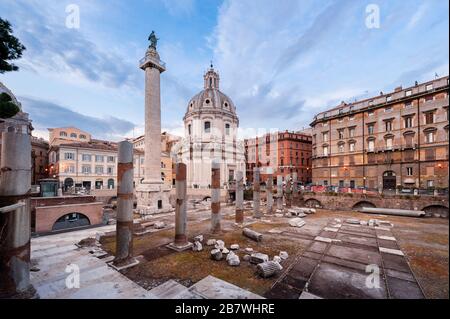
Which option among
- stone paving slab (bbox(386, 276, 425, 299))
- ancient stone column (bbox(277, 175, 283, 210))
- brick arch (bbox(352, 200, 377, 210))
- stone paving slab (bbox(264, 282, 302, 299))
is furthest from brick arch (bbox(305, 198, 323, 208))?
stone paving slab (bbox(264, 282, 302, 299))

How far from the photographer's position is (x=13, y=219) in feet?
20.0

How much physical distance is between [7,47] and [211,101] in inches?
1443

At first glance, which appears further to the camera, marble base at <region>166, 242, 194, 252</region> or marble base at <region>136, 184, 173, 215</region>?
marble base at <region>136, 184, 173, 215</region>

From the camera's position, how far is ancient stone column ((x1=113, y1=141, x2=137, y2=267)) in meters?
8.68

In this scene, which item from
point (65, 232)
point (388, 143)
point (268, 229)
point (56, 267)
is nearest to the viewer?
point (56, 267)

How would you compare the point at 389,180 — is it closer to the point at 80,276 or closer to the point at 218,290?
the point at 218,290

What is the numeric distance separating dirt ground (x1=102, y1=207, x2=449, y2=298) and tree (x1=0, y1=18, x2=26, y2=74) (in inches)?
460

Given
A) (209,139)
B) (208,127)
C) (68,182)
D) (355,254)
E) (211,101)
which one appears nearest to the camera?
(355,254)

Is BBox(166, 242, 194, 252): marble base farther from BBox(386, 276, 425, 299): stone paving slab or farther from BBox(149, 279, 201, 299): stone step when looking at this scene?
BBox(386, 276, 425, 299): stone paving slab

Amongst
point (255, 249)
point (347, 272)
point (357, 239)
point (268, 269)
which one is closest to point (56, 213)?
point (255, 249)
